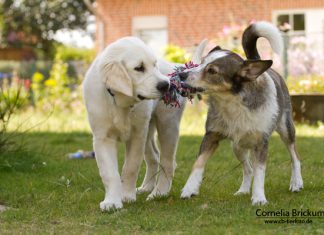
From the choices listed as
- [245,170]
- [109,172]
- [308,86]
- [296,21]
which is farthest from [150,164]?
[296,21]

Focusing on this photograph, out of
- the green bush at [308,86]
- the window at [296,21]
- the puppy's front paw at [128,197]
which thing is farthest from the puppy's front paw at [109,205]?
the window at [296,21]

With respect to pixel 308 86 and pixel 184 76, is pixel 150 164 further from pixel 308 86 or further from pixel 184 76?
pixel 308 86

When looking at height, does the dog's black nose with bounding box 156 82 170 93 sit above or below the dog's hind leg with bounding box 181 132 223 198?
above

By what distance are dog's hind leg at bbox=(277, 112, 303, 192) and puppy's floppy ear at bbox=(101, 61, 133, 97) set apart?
5.54 ft

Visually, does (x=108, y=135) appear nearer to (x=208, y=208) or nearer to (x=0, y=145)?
(x=208, y=208)

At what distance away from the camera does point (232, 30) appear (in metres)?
14.2

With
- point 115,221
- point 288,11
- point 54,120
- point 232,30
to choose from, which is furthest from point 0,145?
point 288,11

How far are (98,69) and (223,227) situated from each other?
1718 mm

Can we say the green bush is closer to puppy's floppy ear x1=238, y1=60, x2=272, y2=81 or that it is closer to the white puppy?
the white puppy

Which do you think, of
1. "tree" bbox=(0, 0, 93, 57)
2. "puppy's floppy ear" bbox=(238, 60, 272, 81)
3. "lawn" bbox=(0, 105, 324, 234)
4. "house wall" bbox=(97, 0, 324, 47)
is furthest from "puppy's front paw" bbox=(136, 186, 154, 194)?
"tree" bbox=(0, 0, 93, 57)

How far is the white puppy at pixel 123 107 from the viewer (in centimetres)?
520

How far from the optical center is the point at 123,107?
5418mm

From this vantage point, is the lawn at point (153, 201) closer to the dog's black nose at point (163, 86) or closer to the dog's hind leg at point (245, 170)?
the dog's hind leg at point (245, 170)

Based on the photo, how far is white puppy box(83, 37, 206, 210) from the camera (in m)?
5.20
